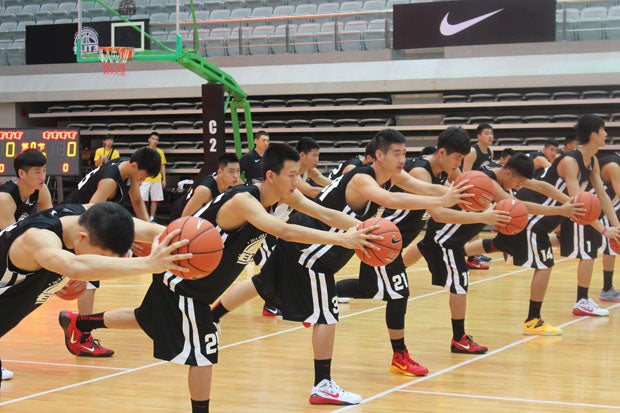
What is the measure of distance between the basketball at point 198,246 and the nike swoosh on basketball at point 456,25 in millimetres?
13433

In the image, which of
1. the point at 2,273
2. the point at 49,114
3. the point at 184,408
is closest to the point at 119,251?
the point at 2,273

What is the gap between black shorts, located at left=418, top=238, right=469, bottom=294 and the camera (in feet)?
20.8

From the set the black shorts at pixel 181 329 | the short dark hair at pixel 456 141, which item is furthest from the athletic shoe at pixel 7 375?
the short dark hair at pixel 456 141

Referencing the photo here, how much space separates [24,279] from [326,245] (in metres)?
1.80

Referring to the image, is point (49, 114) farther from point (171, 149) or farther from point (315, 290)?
point (315, 290)

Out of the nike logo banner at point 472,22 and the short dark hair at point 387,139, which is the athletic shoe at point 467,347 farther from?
the nike logo banner at point 472,22

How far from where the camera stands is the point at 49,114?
20.0m

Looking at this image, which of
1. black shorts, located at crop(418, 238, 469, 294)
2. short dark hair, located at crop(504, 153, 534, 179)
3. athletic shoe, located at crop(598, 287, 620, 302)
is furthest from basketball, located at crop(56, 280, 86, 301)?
athletic shoe, located at crop(598, 287, 620, 302)

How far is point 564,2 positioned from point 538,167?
598 centimetres

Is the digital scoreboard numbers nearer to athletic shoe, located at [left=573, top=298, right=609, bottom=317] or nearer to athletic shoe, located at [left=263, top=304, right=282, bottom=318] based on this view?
athletic shoe, located at [left=263, top=304, right=282, bottom=318]

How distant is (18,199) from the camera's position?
6.22 metres

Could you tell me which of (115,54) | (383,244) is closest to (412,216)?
(383,244)

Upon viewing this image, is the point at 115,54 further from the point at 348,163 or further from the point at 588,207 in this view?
the point at 588,207

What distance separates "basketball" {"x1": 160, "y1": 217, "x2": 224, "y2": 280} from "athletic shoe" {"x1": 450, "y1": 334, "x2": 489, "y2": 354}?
128 inches
